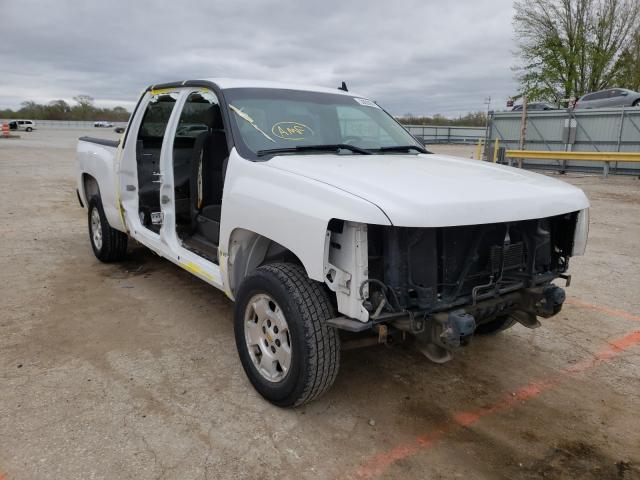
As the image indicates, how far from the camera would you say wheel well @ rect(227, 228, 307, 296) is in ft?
10.7

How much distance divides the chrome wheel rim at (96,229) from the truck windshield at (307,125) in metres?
2.97

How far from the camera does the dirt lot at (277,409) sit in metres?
2.55

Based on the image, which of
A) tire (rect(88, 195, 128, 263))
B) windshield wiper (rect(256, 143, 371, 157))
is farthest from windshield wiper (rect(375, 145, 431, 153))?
tire (rect(88, 195, 128, 263))

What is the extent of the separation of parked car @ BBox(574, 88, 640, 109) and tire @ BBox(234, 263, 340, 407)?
22.6 m

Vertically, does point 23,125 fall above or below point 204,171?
above

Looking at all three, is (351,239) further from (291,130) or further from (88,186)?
(88,186)

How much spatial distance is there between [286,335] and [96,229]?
158 inches

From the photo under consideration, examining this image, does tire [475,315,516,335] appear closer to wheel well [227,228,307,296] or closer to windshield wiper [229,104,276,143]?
wheel well [227,228,307,296]

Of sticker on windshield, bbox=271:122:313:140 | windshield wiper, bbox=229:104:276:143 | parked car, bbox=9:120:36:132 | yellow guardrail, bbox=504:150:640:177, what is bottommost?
yellow guardrail, bbox=504:150:640:177

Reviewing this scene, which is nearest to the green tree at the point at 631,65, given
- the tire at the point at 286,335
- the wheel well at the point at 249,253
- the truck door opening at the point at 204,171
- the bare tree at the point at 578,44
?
the bare tree at the point at 578,44

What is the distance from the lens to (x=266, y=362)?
10.0 feet

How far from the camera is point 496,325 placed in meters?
3.96

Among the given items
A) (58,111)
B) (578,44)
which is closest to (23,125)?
(58,111)

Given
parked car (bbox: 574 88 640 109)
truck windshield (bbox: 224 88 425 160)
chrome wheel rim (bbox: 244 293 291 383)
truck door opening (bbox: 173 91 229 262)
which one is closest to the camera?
chrome wheel rim (bbox: 244 293 291 383)
